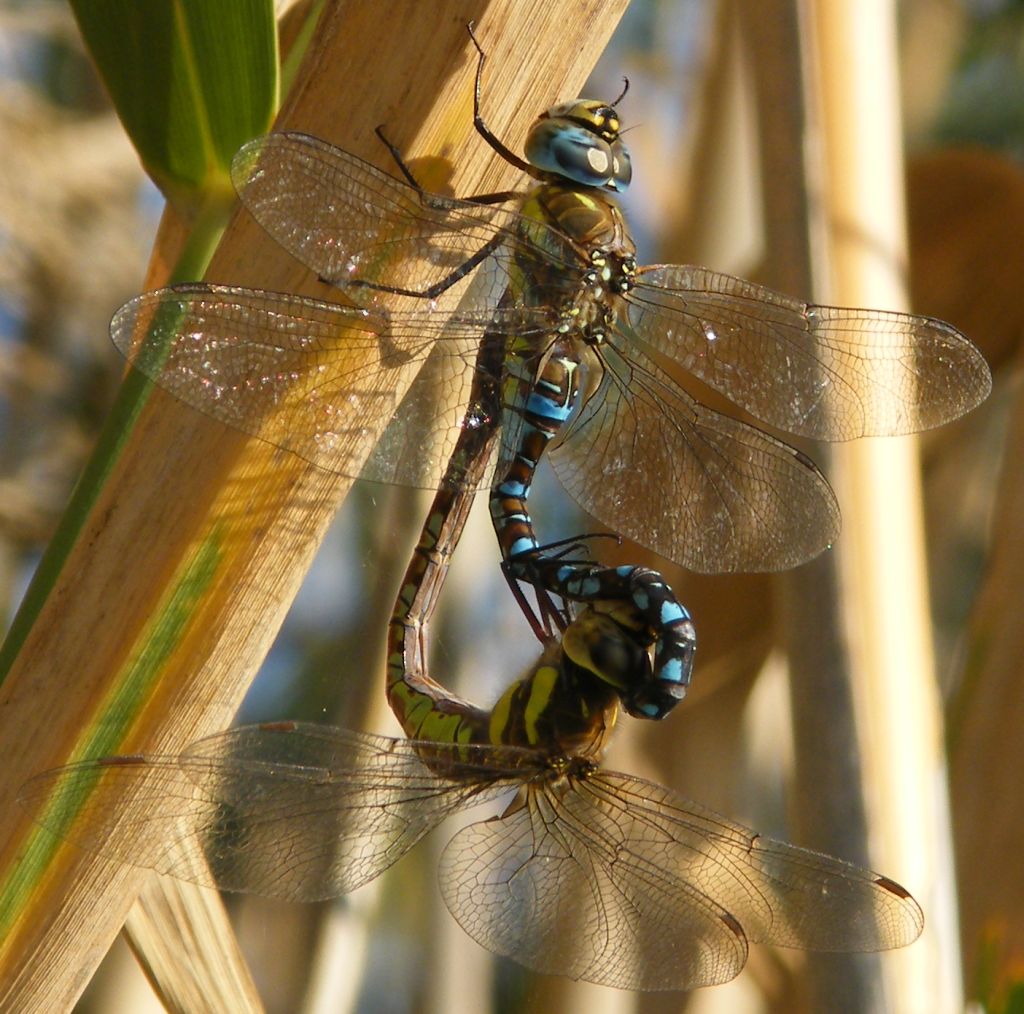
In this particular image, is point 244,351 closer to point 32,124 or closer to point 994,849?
point 994,849

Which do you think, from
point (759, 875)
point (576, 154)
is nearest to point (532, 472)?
point (576, 154)

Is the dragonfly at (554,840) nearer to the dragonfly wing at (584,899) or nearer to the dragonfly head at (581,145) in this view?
the dragonfly wing at (584,899)

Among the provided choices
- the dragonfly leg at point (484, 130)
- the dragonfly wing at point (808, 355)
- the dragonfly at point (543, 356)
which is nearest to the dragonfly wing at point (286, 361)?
the dragonfly at point (543, 356)

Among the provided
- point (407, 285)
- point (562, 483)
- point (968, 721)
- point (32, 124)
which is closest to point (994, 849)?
point (968, 721)

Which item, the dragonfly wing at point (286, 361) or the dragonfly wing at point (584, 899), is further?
the dragonfly wing at point (584, 899)

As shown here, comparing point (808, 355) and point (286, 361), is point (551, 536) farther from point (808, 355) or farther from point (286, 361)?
point (286, 361)
